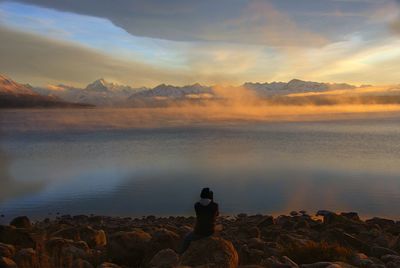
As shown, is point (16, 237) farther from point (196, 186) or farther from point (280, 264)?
point (196, 186)

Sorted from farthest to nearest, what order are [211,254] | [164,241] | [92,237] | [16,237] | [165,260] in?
1. [92,237]
2. [16,237]
3. [164,241]
4. [165,260]
5. [211,254]

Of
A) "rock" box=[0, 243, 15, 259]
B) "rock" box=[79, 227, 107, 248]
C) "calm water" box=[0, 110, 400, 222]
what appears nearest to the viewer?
"rock" box=[0, 243, 15, 259]

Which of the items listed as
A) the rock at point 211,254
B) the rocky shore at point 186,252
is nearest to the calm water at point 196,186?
Result: the rocky shore at point 186,252

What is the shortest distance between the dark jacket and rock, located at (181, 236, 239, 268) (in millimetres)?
1218

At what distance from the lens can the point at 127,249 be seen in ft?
35.7

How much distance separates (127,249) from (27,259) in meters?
2.22

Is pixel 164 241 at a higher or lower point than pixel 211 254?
lower

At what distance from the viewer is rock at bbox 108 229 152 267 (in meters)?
10.7

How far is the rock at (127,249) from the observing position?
10711 millimetres

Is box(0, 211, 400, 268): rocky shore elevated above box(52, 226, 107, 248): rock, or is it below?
above

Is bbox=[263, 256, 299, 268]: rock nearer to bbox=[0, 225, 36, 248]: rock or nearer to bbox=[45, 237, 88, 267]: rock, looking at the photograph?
bbox=[45, 237, 88, 267]: rock

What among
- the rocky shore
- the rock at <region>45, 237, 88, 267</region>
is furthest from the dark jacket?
the rock at <region>45, 237, 88, 267</region>

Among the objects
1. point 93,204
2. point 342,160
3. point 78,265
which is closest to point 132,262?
point 78,265

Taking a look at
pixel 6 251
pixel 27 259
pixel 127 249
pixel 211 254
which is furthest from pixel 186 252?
pixel 6 251
